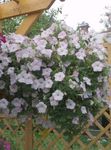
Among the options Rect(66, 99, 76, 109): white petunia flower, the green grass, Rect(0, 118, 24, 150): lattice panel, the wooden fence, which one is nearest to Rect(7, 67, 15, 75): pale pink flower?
Rect(66, 99, 76, 109): white petunia flower

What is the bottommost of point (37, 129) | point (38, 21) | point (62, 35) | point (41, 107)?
point (37, 129)

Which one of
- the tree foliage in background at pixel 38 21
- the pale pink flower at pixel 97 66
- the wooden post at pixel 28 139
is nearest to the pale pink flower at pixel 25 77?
the pale pink flower at pixel 97 66

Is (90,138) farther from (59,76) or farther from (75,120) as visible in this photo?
(59,76)

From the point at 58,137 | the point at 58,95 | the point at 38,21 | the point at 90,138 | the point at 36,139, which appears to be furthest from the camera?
the point at 38,21

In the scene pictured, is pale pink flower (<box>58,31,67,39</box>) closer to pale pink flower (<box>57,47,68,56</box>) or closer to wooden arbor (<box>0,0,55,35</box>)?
pale pink flower (<box>57,47,68,56</box>)

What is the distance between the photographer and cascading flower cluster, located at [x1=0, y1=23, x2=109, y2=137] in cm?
228

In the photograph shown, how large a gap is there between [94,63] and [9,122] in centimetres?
218

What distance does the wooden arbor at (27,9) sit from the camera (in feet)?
9.53

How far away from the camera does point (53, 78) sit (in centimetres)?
230

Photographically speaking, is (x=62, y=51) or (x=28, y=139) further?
(x=28, y=139)

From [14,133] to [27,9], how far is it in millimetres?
1720

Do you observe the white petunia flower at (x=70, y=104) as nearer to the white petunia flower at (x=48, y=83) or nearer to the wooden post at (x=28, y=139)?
the white petunia flower at (x=48, y=83)

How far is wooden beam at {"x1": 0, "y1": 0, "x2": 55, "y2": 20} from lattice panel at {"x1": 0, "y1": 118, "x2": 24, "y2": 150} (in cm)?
126

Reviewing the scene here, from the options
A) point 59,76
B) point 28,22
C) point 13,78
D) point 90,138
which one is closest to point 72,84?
point 59,76
